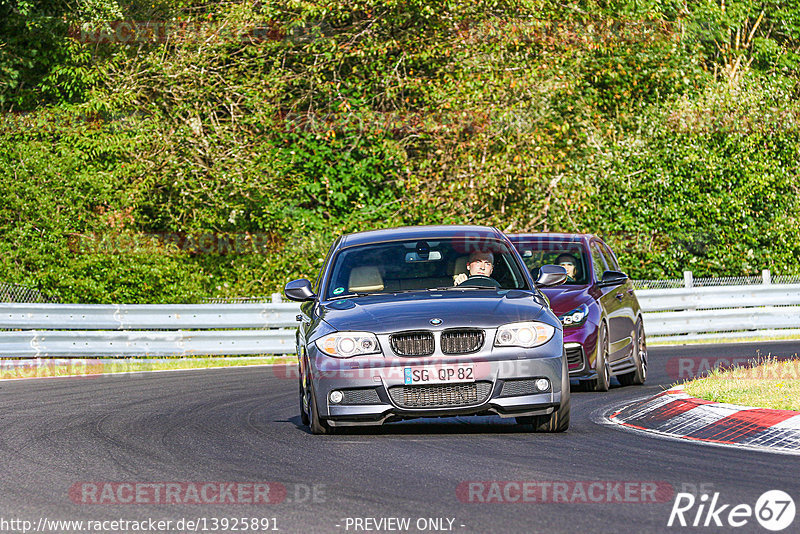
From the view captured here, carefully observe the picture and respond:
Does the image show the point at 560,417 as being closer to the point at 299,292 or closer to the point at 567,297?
the point at 299,292

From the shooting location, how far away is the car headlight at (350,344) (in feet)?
30.8

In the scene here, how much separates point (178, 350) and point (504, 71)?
1158cm

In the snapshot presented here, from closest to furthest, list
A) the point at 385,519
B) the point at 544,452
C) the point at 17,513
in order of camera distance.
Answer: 1. the point at 385,519
2. the point at 17,513
3. the point at 544,452

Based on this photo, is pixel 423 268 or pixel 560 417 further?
pixel 423 268

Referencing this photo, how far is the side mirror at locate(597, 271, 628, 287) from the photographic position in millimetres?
13854

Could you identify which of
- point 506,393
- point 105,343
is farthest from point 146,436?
point 105,343

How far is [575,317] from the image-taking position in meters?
13.6

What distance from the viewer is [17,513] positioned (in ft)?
22.1

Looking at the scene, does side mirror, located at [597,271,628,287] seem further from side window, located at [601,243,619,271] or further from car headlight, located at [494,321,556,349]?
car headlight, located at [494,321,556,349]

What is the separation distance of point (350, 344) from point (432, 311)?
2.12 ft

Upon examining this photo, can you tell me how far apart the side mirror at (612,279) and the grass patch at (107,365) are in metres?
7.95

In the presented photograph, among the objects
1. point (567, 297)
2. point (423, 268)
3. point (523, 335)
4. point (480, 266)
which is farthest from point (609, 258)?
point (523, 335)

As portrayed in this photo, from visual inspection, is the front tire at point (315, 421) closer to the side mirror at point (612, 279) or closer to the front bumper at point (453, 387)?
the front bumper at point (453, 387)

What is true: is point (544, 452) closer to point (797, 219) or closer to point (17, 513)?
point (17, 513)
